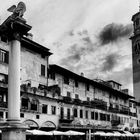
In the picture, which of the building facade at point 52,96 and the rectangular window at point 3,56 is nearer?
the rectangular window at point 3,56

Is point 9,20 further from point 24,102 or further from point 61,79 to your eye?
point 61,79

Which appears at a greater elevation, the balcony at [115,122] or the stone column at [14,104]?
the stone column at [14,104]

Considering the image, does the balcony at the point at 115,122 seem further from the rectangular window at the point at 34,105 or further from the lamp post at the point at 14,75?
the lamp post at the point at 14,75

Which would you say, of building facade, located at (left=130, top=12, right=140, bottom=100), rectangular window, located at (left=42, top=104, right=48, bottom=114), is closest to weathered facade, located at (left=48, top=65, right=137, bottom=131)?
rectangular window, located at (left=42, top=104, right=48, bottom=114)

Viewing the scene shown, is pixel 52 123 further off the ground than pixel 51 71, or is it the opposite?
pixel 51 71

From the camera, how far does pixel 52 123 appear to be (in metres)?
46.4

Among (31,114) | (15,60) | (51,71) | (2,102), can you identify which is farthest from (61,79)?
(15,60)

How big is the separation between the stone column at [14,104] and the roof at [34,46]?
21.9 m

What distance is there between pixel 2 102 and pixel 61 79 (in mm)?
15571

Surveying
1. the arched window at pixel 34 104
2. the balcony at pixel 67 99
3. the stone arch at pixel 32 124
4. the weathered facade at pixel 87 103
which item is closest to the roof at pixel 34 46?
the weathered facade at pixel 87 103

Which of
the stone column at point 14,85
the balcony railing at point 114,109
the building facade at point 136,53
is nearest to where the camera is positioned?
the stone column at point 14,85

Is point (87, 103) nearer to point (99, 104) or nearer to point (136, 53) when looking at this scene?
point (99, 104)

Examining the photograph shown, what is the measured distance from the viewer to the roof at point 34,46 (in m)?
44.2

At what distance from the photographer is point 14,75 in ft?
70.5
